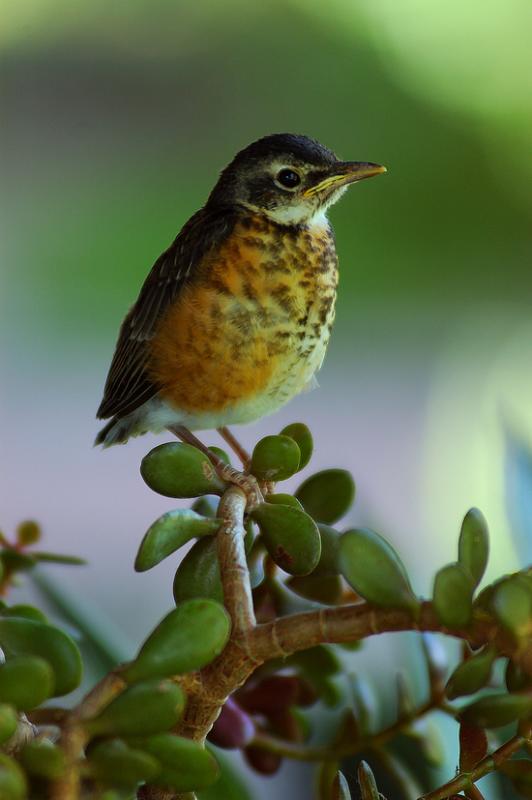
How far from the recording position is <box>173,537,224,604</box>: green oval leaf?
0.41m

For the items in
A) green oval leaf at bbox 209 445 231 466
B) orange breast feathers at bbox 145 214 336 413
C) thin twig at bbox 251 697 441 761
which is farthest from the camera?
orange breast feathers at bbox 145 214 336 413

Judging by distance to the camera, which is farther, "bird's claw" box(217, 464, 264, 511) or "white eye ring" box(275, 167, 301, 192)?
"white eye ring" box(275, 167, 301, 192)

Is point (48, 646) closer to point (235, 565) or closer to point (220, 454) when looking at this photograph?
point (235, 565)

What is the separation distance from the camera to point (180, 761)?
304mm

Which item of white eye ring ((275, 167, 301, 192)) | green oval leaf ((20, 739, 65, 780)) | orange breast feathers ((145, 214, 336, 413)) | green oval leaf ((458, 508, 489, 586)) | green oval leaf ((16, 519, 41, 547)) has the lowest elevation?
green oval leaf ((20, 739, 65, 780))

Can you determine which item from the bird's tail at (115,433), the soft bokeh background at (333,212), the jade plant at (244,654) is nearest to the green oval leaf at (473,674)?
the jade plant at (244,654)

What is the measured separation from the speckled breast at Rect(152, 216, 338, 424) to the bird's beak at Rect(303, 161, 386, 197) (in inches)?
1.6

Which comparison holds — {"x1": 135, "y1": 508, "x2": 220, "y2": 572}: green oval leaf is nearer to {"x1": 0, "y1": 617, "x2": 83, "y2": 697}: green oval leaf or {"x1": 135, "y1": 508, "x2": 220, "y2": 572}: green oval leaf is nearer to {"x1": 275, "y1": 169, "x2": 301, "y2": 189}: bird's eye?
{"x1": 0, "y1": 617, "x2": 83, "y2": 697}: green oval leaf

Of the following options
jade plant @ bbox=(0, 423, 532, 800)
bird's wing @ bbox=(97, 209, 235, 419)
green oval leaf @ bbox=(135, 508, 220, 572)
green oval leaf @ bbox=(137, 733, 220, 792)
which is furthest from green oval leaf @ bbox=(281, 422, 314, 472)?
bird's wing @ bbox=(97, 209, 235, 419)

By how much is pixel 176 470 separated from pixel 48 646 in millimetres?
112

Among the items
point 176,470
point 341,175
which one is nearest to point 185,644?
point 176,470

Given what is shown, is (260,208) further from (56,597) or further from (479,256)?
(479,256)

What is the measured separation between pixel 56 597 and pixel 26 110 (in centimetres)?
229

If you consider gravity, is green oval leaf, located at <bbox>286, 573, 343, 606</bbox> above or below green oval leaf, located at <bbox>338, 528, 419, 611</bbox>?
below
